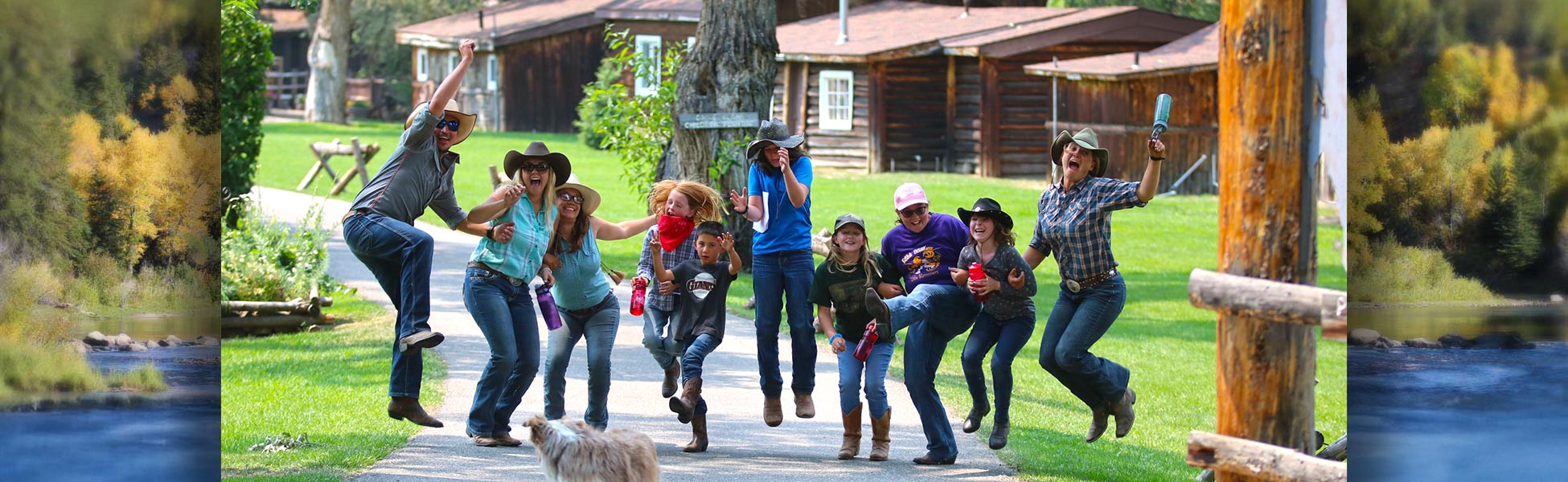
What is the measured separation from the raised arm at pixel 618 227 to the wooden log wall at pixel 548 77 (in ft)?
111

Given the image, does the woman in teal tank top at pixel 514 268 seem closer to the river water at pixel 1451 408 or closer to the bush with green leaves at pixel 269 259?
the river water at pixel 1451 408

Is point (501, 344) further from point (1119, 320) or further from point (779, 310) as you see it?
point (1119, 320)

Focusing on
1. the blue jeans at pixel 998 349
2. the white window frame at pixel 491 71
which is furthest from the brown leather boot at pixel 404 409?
the white window frame at pixel 491 71

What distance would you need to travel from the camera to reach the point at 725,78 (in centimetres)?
1483

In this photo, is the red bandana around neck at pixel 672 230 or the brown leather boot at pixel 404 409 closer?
the brown leather boot at pixel 404 409

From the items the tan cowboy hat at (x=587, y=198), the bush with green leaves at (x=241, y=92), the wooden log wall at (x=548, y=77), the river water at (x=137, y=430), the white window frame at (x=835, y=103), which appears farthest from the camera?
the wooden log wall at (x=548, y=77)

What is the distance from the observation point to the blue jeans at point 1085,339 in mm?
7535

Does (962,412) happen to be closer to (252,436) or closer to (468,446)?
(468,446)

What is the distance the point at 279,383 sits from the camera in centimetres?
1076

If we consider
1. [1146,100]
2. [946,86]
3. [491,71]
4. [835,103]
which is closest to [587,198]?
[1146,100]

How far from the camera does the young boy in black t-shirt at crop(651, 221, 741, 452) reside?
8.17 metres

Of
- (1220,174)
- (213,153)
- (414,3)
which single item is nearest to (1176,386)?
(1220,174)

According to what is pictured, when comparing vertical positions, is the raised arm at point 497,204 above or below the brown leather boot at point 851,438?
above

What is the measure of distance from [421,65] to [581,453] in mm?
41208
